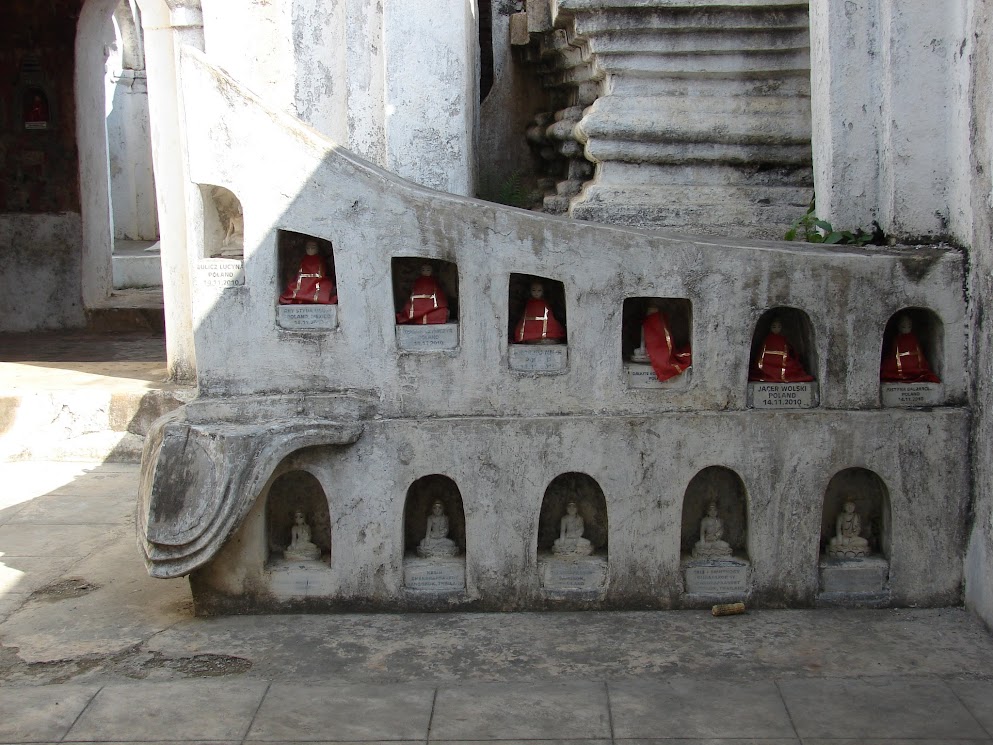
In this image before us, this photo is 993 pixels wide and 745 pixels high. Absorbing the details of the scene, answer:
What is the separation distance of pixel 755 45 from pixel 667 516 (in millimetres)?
4228

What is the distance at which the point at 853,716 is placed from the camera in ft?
15.9

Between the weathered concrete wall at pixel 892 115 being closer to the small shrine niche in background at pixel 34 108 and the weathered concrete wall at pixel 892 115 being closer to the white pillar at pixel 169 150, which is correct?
the white pillar at pixel 169 150

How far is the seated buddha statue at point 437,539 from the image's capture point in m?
6.12

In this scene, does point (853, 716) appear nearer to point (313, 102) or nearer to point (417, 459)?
point (417, 459)

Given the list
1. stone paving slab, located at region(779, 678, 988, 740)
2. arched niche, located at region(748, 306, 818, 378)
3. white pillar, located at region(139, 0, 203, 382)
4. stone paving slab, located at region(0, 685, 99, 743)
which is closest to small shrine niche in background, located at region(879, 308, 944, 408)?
arched niche, located at region(748, 306, 818, 378)

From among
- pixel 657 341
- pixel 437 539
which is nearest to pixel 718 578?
pixel 657 341

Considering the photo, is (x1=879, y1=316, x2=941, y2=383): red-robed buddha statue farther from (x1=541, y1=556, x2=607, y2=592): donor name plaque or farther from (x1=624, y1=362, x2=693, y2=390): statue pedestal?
(x1=541, y1=556, x2=607, y2=592): donor name plaque

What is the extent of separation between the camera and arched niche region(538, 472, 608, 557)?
621 centimetres

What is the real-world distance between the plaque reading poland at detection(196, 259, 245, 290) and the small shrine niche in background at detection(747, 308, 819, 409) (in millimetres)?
2610

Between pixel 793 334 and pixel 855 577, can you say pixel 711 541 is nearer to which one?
pixel 855 577

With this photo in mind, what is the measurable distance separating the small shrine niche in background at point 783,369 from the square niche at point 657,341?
36 centimetres

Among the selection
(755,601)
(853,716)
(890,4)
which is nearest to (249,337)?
(755,601)

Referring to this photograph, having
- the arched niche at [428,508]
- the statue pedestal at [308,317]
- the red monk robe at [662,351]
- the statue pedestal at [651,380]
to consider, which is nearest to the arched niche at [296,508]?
the arched niche at [428,508]

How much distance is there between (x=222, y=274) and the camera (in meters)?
5.90
